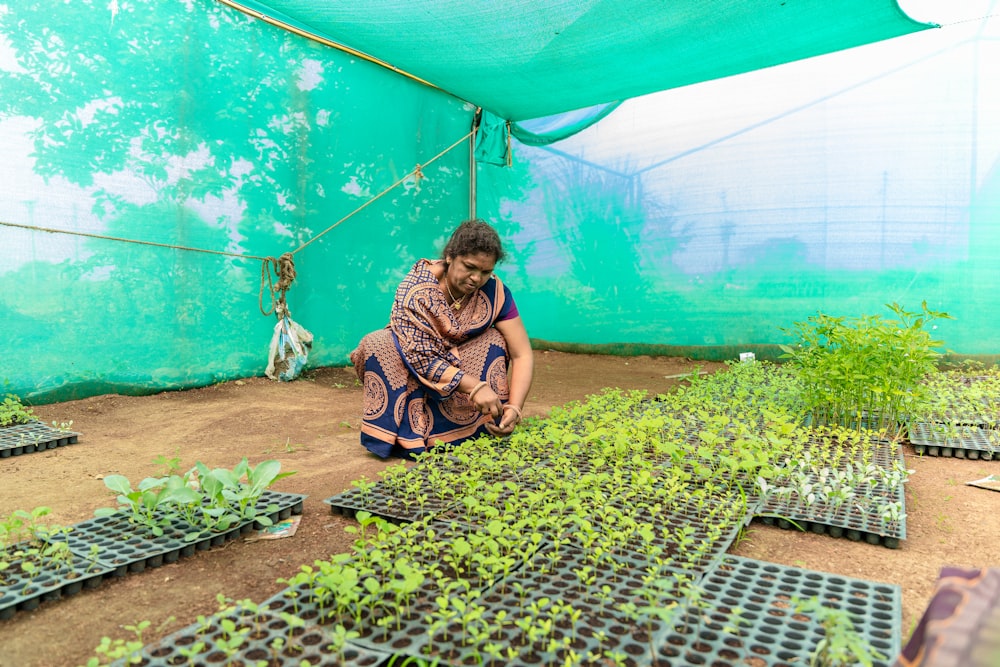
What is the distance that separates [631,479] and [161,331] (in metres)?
4.13

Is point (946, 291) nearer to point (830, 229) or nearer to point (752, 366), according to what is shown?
point (830, 229)

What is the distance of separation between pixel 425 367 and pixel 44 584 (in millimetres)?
1861

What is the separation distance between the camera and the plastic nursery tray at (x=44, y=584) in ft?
5.86

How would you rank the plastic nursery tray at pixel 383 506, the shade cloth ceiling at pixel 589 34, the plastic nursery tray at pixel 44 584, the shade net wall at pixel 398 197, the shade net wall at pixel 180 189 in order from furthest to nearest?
the shade net wall at pixel 398 197
the shade net wall at pixel 180 189
the shade cloth ceiling at pixel 589 34
the plastic nursery tray at pixel 383 506
the plastic nursery tray at pixel 44 584

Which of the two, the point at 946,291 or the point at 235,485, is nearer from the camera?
the point at 235,485

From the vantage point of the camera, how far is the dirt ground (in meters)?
1.81

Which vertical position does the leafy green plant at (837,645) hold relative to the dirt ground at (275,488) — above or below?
above

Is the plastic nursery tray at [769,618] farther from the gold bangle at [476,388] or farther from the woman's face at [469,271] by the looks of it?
the woman's face at [469,271]

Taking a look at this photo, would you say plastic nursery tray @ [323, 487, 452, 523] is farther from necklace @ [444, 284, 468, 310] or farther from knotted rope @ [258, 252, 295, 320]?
knotted rope @ [258, 252, 295, 320]

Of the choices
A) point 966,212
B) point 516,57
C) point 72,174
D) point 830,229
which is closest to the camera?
point 72,174

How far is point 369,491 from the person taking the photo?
9.05 feet

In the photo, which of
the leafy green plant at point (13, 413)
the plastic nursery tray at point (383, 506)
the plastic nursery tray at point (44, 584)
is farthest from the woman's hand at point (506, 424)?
the leafy green plant at point (13, 413)

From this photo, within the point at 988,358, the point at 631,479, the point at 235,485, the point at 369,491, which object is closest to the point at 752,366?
the point at 988,358

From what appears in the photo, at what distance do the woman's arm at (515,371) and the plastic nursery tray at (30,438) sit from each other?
246cm
